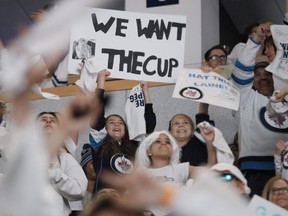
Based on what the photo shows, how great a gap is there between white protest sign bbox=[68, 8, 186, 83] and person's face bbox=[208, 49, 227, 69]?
0.27 meters

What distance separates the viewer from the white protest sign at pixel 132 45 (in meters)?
5.69

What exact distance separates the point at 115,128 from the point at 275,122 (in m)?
0.94

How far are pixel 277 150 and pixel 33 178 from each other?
10.6 ft

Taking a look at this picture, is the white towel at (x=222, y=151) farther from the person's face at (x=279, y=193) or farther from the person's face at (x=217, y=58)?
the person's face at (x=217, y=58)

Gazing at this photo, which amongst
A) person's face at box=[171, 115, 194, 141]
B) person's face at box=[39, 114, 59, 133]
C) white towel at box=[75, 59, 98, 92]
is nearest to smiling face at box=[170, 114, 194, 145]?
person's face at box=[171, 115, 194, 141]

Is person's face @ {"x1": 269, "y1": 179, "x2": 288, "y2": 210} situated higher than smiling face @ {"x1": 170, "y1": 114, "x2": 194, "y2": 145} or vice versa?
smiling face @ {"x1": 170, "y1": 114, "x2": 194, "y2": 145}

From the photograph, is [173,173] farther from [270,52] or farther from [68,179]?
[270,52]

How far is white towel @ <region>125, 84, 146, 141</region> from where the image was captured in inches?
217

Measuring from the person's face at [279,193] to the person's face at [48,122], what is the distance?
1236 millimetres

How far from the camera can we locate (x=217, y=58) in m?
6.01

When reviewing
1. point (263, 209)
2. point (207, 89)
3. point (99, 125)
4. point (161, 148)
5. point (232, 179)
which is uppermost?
point (207, 89)

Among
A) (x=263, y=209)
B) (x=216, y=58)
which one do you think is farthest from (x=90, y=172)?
(x=263, y=209)

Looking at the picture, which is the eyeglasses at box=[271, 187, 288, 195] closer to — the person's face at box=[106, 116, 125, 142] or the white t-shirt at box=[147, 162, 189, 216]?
the white t-shirt at box=[147, 162, 189, 216]

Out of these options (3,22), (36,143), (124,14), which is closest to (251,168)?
(124,14)
